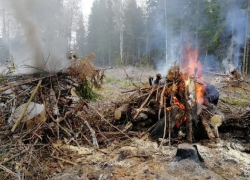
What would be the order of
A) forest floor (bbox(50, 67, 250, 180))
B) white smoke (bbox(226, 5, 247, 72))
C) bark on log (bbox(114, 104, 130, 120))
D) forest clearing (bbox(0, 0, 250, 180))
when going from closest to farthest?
1. forest floor (bbox(50, 67, 250, 180))
2. forest clearing (bbox(0, 0, 250, 180))
3. bark on log (bbox(114, 104, 130, 120))
4. white smoke (bbox(226, 5, 247, 72))

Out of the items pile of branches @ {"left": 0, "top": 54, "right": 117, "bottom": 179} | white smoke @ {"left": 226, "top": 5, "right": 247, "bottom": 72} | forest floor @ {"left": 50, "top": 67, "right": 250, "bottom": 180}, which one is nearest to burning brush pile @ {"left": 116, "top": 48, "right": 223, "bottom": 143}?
forest floor @ {"left": 50, "top": 67, "right": 250, "bottom": 180}

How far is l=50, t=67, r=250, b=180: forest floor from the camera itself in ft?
9.78

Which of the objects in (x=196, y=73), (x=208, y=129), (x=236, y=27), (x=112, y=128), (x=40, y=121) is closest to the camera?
(x=40, y=121)

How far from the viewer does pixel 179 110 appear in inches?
178

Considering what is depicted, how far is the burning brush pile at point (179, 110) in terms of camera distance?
14.8 feet

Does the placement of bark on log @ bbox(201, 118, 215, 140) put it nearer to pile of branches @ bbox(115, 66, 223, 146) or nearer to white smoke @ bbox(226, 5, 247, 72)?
pile of branches @ bbox(115, 66, 223, 146)

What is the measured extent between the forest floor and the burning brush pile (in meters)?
0.37

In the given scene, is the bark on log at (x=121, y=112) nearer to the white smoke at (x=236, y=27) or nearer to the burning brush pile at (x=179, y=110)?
the burning brush pile at (x=179, y=110)

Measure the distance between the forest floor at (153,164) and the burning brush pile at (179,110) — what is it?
37cm

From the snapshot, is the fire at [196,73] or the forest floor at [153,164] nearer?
the forest floor at [153,164]

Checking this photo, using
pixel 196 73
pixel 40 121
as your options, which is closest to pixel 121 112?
pixel 40 121

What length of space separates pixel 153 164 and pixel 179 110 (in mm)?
1648

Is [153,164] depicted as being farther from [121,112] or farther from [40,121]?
[40,121]

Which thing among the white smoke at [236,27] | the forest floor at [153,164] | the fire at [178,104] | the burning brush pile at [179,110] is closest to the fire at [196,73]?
the burning brush pile at [179,110]
